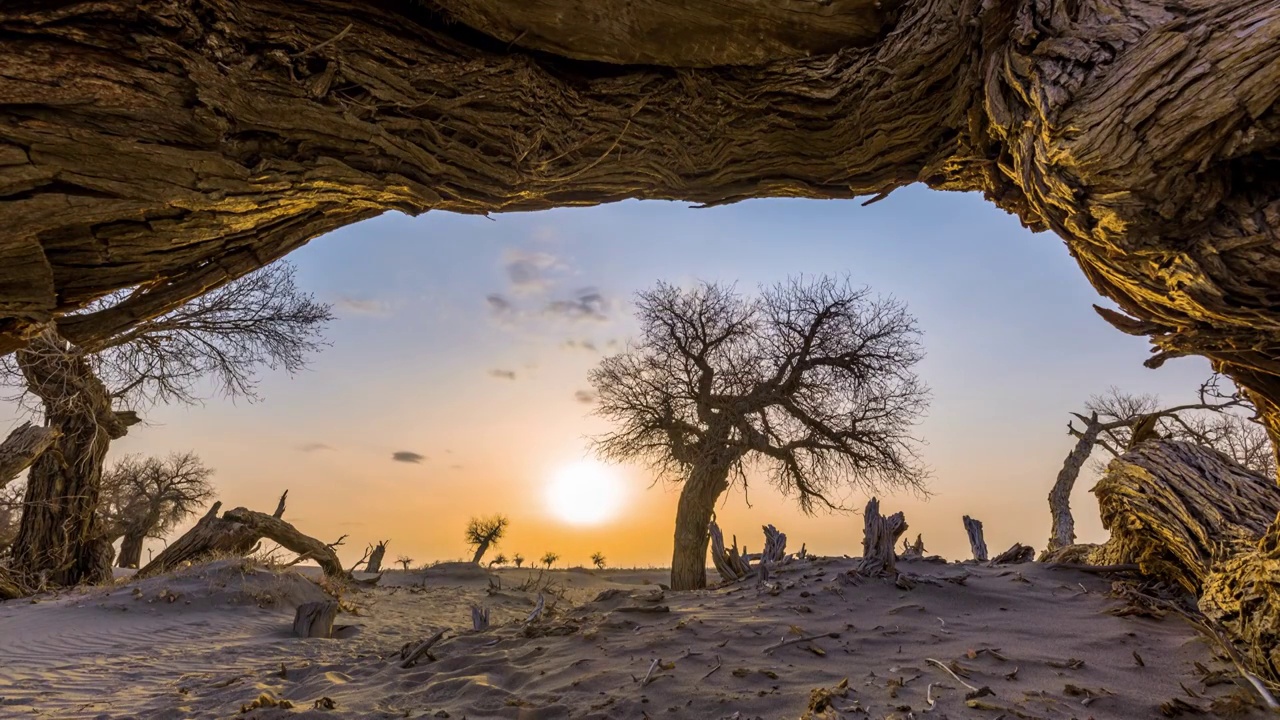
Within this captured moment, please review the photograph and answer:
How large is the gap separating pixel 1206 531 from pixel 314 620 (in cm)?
848

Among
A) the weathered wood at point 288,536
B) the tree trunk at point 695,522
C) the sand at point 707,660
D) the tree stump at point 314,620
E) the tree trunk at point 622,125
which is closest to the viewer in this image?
the tree trunk at point 622,125

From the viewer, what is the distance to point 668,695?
3521mm

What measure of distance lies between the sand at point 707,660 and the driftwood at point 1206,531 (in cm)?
32

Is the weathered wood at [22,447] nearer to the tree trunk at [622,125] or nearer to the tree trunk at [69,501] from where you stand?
the tree trunk at [69,501]

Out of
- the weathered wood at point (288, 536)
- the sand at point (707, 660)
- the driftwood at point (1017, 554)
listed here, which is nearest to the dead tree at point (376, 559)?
the weathered wood at point (288, 536)

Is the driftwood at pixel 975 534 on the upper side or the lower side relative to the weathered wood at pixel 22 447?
lower

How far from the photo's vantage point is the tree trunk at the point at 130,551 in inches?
734

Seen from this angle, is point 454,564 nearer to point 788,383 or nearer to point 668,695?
point 788,383

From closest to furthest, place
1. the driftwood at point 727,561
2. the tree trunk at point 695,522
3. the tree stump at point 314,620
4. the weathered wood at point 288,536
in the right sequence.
Result: the tree stump at point 314,620 < the driftwood at point 727,561 < the weathered wood at point 288,536 < the tree trunk at point 695,522

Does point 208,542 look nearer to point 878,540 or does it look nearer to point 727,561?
point 727,561

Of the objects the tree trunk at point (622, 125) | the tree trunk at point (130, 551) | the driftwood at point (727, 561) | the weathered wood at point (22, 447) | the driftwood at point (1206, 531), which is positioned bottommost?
the tree trunk at point (130, 551)

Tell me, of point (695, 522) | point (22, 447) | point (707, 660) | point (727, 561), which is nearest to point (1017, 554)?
point (727, 561)

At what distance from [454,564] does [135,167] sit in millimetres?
17649

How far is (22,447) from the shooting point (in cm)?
977
